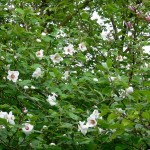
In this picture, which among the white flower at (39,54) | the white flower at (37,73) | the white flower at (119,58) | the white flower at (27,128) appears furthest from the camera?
the white flower at (119,58)

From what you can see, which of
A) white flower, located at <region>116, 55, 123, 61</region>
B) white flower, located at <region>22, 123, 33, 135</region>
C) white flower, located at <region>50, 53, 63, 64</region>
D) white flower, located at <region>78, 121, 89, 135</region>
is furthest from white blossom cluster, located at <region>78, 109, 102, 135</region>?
white flower, located at <region>116, 55, 123, 61</region>

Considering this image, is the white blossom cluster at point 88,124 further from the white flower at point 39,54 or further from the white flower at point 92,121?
the white flower at point 39,54

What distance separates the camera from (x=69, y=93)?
2549 mm

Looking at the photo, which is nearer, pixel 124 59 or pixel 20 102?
pixel 20 102

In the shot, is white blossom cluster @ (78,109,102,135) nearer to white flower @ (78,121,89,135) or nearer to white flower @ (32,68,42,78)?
white flower @ (78,121,89,135)

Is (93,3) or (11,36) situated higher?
(93,3)

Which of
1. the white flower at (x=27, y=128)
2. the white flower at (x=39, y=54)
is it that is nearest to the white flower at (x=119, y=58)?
the white flower at (x=39, y=54)

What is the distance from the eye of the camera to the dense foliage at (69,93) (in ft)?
6.14

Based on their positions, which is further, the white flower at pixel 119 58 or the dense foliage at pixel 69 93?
the white flower at pixel 119 58

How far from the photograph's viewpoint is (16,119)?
6.43 feet

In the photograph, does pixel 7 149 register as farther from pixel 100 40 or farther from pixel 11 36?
pixel 100 40

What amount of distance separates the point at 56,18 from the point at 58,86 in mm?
2215

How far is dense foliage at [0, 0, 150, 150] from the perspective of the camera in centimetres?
187

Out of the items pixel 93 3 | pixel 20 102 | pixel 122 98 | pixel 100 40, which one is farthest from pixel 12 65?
pixel 93 3
